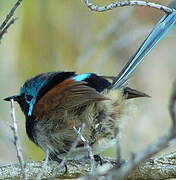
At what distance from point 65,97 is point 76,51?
256 cm

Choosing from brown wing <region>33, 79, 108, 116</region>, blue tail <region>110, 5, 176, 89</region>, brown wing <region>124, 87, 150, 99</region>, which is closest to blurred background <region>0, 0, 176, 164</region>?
brown wing <region>124, 87, 150, 99</region>

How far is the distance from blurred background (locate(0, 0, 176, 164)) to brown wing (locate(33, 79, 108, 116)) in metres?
1.39

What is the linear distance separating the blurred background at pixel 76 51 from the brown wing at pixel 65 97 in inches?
54.7

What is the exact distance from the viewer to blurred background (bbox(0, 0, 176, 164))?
5950 millimetres

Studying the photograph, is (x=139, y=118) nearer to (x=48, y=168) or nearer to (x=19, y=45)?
(x=19, y=45)

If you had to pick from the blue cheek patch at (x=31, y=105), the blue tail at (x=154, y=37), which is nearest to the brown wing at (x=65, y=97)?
the blue cheek patch at (x=31, y=105)

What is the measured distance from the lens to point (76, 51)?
21.7 feet

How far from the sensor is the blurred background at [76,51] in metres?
5.95

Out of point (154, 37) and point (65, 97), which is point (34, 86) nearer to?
point (65, 97)

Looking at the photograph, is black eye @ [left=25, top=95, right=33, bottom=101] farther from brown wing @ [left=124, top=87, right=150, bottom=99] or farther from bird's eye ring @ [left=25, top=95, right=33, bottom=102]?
brown wing @ [left=124, top=87, right=150, bottom=99]

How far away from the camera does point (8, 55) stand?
5.84 meters

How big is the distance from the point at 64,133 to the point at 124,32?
3.15 metres

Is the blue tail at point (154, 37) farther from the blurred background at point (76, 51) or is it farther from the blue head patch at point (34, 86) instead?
the blurred background at point (76, 51)

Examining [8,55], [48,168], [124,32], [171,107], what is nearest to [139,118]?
[124,32]
